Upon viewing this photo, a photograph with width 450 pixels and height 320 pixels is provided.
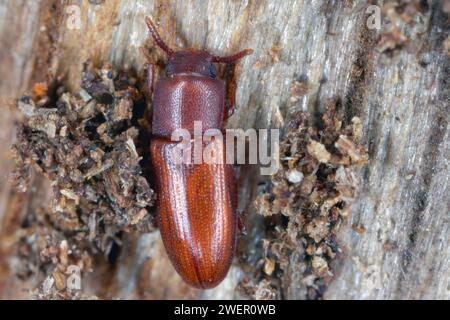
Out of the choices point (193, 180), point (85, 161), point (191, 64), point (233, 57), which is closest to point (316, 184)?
point (193, 180)

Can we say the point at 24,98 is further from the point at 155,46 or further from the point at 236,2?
the point at 236,2

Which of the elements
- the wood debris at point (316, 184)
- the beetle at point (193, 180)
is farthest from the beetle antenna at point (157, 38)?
the wood debris at point (316, 184)

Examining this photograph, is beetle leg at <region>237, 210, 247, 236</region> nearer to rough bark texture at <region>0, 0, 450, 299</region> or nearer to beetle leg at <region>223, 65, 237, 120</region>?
rough bark texture at <region>0, 0, 450, 299</region>

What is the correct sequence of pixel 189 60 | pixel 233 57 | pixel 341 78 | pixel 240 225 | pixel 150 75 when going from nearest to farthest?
1. pixel 341 78
2. pixel 233 57
3. pixel 189 60
4. pixel 150 75
5. pixel 240 225

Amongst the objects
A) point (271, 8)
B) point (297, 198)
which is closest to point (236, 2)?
point (271, 8)

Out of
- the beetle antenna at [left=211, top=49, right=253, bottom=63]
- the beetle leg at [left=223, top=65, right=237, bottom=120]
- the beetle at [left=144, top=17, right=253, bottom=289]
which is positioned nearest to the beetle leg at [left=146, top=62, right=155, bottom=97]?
the beetle at [left=144, top=17, right=253, bottom=289]

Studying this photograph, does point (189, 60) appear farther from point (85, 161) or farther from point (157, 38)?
point (85, 161)

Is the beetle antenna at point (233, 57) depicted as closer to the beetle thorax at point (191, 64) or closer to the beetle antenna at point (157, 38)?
the beetle thorax at point (191, 64)

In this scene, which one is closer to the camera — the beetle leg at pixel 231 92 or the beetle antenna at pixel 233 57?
the beetle antenna at pixel 233 57
